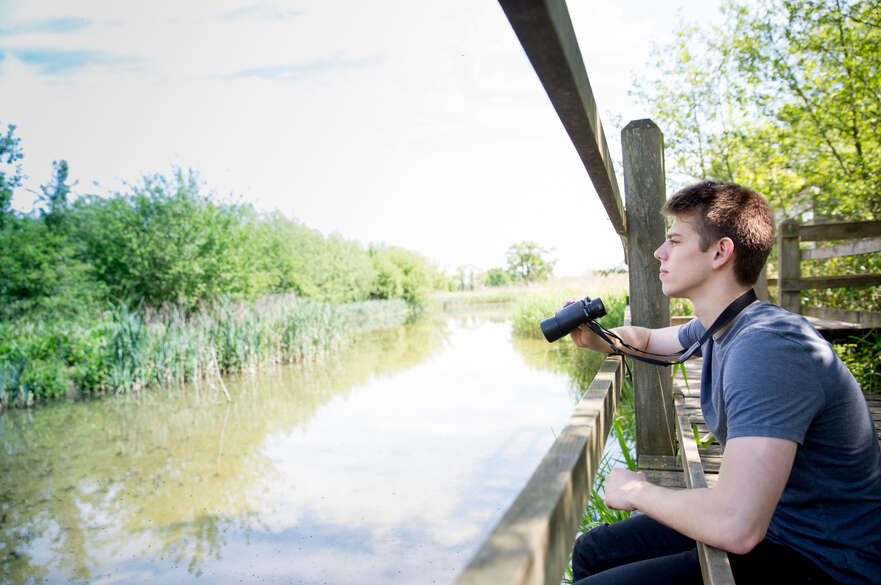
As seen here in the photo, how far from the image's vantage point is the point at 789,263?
15.3 ft

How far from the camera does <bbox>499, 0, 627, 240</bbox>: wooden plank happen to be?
73 centimetres

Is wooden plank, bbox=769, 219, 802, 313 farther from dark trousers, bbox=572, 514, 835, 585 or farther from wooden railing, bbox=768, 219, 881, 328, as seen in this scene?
dark trousers, bbox=572, 514, 835, 585

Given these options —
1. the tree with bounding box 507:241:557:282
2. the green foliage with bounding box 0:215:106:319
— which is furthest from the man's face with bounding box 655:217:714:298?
the tree with bounding box 507:241:557:282

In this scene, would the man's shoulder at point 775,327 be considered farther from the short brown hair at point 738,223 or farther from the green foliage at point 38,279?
the green foliage at point 38,279

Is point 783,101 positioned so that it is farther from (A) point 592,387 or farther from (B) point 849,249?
(A) point 592,387

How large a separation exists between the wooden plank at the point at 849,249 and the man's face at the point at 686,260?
3.48 metres

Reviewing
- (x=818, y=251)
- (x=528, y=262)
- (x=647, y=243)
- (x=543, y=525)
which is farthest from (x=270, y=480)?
(x=528, y=262)

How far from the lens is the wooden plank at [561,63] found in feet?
2.40

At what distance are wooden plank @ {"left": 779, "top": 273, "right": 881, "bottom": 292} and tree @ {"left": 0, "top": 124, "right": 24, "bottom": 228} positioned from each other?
740 inches

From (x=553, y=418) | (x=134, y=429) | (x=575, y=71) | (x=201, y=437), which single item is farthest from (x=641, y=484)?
(x=134, y=429)

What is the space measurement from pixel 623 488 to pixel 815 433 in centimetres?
34

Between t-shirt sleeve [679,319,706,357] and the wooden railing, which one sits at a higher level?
the wooden railing

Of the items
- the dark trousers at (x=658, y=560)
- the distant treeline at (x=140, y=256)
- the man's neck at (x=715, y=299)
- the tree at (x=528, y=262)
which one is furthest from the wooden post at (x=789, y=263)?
the tree at (x=528, y=262)

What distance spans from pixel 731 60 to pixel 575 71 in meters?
9.66
